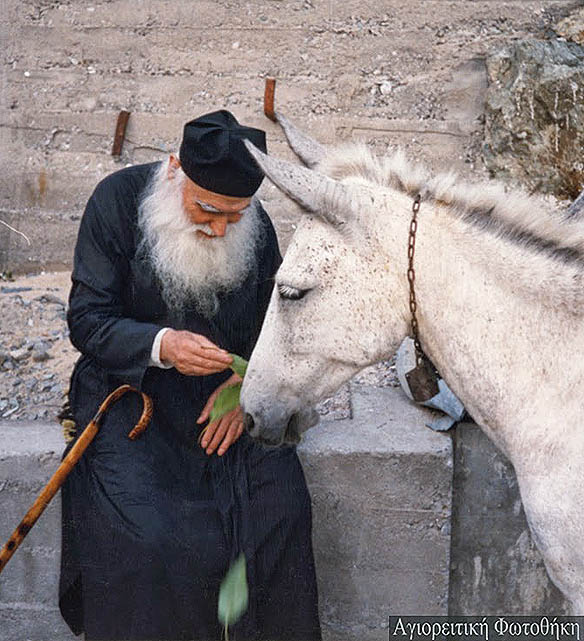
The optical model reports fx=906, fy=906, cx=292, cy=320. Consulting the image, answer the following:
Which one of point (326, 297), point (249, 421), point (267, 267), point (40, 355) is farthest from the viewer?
point (40, 355)

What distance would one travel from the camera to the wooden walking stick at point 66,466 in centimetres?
324

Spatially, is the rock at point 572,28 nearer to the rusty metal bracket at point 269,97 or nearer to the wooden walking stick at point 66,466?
the rusty metal bracket at point 269,97

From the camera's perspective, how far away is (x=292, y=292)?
2.64m

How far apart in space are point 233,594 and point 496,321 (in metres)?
1.48

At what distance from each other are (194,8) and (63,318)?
7.59 ft

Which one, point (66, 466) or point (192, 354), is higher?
point (192, 354)

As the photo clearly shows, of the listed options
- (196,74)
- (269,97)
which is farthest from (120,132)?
(269,97)

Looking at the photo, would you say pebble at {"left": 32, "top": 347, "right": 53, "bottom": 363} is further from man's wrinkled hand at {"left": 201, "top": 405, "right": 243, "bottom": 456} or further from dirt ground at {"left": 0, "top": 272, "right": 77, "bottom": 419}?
man's wrinkled hand at {"left": 201, "top": 405, "right": 243, "bottom": 456}

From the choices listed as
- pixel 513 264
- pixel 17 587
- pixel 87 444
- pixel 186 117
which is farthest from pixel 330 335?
pixel 186 117

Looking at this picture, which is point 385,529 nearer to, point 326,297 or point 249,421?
point 249,421

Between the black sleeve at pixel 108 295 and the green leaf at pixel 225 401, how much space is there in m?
0.31

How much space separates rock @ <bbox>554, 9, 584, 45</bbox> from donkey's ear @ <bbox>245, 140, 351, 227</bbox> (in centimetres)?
406

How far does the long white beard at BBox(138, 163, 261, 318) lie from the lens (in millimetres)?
3494

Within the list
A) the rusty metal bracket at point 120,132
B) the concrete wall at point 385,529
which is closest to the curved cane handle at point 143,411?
the concrete wall at point 385,529
